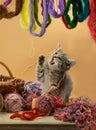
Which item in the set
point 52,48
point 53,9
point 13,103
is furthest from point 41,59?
point 52,48

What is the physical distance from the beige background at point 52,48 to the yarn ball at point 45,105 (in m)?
0.57

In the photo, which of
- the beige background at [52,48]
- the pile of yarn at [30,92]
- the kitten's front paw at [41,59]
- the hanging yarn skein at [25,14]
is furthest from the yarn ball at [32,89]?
the beige background at [52,48]

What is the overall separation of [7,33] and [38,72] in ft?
1.87

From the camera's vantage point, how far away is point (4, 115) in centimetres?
108

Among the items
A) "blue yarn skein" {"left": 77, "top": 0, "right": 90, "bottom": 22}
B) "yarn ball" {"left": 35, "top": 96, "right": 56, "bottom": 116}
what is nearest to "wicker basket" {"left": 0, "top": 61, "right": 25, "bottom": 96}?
"yarn ball" {"left": 35, "top": 96, "right": 56, "bottom": 116}

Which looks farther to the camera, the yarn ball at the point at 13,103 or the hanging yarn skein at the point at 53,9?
the yarn ball at the point at 13,103

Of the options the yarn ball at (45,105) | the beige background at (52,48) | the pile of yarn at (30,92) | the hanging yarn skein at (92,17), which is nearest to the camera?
the hanging yarn skein at (92,17)

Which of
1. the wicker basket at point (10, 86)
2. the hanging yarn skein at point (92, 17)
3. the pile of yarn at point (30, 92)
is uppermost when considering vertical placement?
the hanging yarn skein at point (92, 17)

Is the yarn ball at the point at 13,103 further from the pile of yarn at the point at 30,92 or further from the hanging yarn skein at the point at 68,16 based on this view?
the hanging yarn skein at the point at 68,16

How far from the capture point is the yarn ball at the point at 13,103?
3.63ft

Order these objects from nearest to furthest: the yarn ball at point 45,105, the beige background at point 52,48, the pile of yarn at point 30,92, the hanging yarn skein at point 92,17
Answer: the hanging yarn skein at point 92,17 < the yarn ball at point 45,105 < the pile of yarn at point 30,92 < the beige background at point 52,48

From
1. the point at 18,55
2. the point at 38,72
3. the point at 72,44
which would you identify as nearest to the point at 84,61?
the point at 72,44

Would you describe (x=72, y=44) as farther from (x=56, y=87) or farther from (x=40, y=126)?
(x=40, y=126)

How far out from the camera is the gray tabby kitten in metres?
1.14
